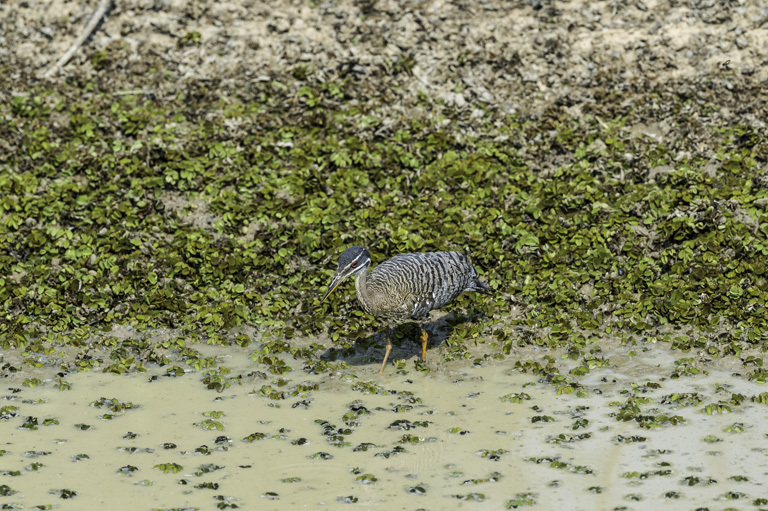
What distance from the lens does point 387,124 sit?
55.1ft

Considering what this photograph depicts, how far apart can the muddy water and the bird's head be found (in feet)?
4.31

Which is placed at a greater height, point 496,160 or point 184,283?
point 496,160

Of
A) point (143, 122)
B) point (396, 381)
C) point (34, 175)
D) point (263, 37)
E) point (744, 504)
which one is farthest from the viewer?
point (263, 37)

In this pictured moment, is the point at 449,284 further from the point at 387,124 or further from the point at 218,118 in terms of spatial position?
the point at 218,118

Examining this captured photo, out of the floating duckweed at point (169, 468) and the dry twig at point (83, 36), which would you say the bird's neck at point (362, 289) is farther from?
the dry twig at point (83, 36)

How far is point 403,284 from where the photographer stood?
1145 centimetres

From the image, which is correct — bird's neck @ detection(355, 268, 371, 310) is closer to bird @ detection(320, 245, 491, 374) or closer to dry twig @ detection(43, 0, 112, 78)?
bird @ detection(320, 245, 491, 374)

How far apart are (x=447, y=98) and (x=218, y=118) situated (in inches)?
169

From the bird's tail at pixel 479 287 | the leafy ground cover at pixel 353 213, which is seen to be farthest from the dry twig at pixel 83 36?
the bird's tail at pixel 479 287


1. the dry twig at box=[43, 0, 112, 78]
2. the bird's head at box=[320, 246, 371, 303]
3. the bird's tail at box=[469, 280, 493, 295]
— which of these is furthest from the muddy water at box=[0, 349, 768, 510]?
the dry twig at box=[43, 0, 112, 78]

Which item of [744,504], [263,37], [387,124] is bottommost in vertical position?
[744,504]

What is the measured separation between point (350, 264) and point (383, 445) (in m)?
2.39

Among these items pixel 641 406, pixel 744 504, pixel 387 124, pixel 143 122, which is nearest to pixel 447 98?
pixel 387 124

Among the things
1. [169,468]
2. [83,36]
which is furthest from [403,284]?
[83,36]
